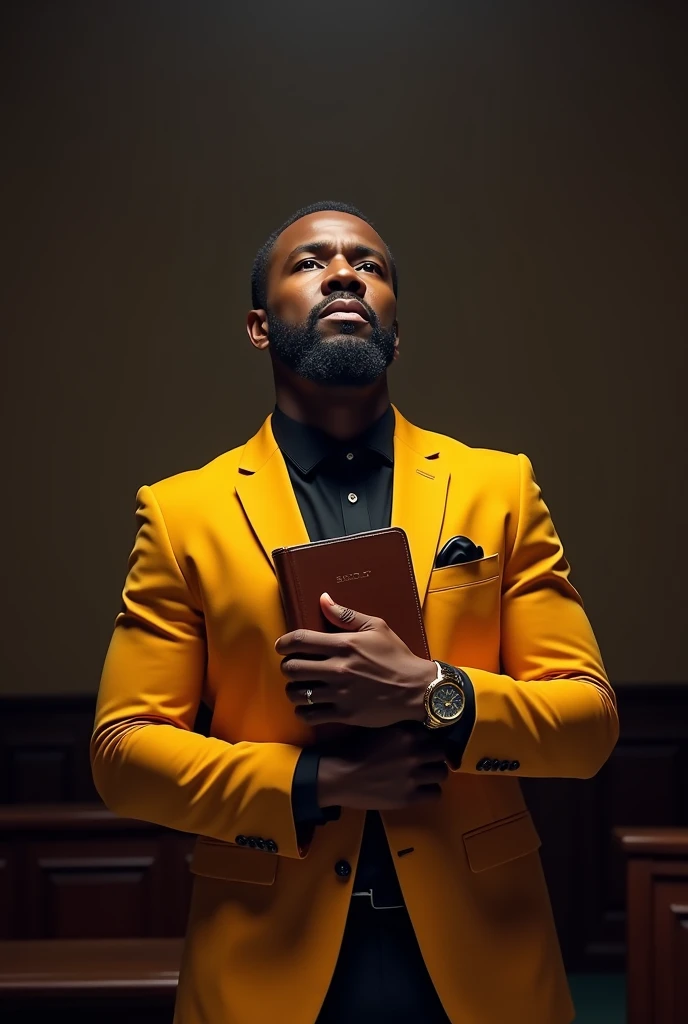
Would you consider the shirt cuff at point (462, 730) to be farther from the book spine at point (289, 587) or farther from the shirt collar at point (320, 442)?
the shirt collar at point (320, 442)

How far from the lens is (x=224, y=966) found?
143 cm

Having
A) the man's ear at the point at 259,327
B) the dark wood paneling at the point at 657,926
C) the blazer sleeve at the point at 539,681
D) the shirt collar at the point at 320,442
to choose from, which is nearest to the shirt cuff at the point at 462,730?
the blazer sleeve at the point at 539,681

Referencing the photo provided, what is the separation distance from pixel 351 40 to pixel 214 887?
3.51 metres

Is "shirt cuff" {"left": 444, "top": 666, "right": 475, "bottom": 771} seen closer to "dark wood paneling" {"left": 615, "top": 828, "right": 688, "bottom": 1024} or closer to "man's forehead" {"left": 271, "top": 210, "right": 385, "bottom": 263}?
"man's forehead" {"left": 271, "top": 210, "right": 385, "bottom": 263}

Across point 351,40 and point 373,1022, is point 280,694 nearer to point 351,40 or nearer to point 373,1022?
Result: point 373,1022

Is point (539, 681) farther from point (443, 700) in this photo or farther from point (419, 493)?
point (419, 493)

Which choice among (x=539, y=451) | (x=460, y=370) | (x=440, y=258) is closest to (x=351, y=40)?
(x=440, y=258)

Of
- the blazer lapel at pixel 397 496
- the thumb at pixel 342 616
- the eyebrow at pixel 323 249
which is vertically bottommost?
the thumb at pixel 342 616

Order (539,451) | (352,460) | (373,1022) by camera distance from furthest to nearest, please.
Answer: (539,451) < (352,460) < (373,1022)

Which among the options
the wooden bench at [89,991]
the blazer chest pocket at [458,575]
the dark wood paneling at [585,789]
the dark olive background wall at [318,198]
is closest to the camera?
the blazer chest pocket at [458,575]

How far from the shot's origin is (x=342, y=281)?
1.63 m

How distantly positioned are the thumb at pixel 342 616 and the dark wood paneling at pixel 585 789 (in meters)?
2.81

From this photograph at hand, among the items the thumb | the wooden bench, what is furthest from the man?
the wooden bench

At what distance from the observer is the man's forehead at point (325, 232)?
1.70 meters
